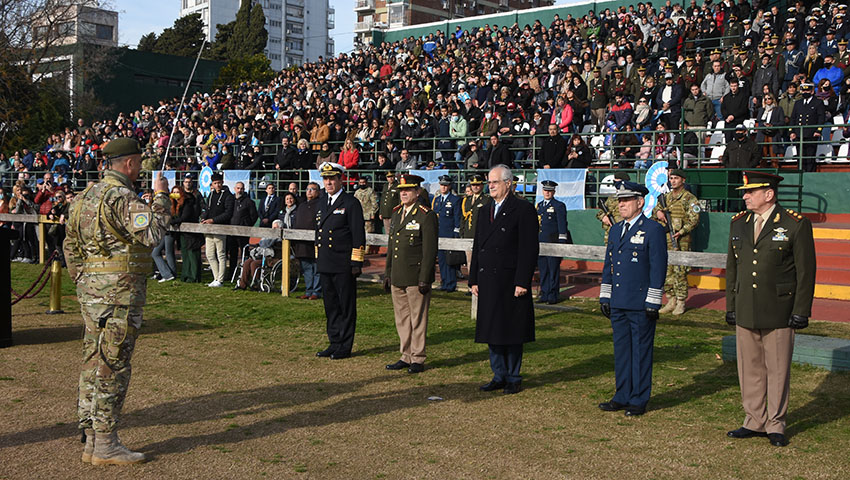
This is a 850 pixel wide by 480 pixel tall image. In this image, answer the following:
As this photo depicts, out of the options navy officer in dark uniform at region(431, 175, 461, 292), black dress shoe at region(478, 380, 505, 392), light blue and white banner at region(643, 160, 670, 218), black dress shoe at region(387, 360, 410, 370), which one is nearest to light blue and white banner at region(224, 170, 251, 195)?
navy officer in dark uniform at region(431, 175, 461, 292)

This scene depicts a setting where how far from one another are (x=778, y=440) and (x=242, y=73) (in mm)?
56721

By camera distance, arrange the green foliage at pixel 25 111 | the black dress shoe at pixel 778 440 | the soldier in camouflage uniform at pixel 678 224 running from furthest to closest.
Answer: the green foliage at pixel 25 111 → the soldier in camouflage uniform at pixel 678 224 → the black dress shoe at pixel 778 440

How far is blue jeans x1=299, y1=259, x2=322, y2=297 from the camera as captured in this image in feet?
46.8

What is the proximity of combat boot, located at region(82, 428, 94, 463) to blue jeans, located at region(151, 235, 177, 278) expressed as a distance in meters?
11.4

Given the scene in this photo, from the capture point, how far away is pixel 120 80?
51969mm

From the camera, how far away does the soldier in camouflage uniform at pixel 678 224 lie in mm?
12336

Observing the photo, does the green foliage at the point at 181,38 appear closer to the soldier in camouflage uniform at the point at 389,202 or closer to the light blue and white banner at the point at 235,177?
the light blue and white banner at the point at 235,177

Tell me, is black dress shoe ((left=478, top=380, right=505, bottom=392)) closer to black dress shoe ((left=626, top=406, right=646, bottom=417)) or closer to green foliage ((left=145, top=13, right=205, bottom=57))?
black dress shoe ((left=626, top=406, right=646, bottom=417))

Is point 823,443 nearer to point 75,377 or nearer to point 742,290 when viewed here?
point 742,290

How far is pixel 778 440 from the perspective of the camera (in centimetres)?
611

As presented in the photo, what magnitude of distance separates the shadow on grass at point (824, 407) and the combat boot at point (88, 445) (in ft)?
17.2

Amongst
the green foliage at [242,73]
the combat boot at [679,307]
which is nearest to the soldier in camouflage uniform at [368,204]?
the combat boot at [679,307]

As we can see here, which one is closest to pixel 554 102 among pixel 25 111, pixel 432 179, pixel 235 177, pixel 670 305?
pixel 432 179

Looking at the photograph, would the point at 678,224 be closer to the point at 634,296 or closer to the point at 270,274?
the point at 634,296
